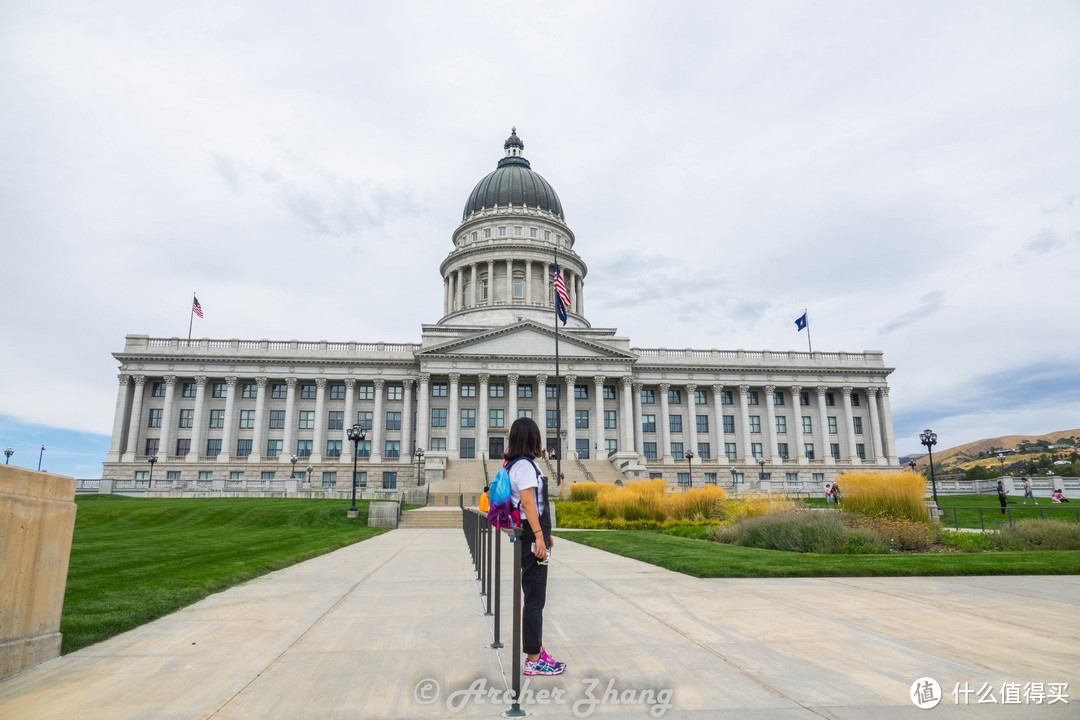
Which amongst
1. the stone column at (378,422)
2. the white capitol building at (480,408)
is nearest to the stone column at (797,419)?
the white capitol building at (480,408)

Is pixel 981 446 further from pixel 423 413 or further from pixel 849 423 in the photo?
pixel 423 413

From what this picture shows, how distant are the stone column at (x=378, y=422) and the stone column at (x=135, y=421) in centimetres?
2336

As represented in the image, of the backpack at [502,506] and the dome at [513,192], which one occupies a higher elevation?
the dome at [513,192]

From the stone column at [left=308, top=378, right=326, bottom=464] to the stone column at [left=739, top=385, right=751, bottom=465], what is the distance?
45666mm

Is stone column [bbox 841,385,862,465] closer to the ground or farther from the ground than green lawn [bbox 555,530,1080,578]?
farther from the ground

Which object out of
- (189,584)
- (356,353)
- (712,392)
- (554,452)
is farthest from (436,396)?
(189,584)

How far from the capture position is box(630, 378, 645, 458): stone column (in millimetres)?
66688

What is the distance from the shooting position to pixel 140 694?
15.8ft

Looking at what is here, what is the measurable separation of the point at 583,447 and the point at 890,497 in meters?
46.7

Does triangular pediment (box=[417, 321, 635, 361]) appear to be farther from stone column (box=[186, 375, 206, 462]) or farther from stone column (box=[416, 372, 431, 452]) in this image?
stone column (box=[186, 375, 206, 462])

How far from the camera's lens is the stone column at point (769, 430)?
225 ft

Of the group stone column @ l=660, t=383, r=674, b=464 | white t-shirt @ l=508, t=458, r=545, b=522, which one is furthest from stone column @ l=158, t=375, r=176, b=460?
white t-shirt @ l=508, t=458, r=545, b=522

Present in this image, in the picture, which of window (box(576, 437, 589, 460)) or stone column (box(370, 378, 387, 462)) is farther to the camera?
window (box(576, 437, 589, 460))

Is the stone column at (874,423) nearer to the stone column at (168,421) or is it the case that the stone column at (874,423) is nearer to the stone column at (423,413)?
the stone column at (423,413)
